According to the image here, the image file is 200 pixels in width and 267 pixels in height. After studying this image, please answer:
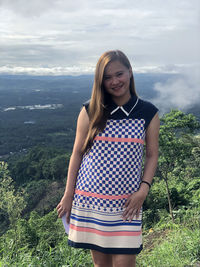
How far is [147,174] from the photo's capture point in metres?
1.53

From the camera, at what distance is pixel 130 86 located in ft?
5.25

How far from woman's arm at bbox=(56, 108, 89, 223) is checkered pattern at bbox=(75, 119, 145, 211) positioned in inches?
3.6

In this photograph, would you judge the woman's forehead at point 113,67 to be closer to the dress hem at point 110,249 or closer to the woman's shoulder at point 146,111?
the woman's shoulder at point 146,111

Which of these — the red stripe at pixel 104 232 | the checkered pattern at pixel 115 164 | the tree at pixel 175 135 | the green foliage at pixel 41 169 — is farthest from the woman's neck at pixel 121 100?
the green foliage at pixel 41 169

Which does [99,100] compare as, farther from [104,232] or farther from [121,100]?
[104,232]

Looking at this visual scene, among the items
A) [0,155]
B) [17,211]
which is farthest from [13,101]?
[17,211]

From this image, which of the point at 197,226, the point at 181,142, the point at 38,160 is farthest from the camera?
the point at 38,160

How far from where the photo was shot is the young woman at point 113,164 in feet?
4.76

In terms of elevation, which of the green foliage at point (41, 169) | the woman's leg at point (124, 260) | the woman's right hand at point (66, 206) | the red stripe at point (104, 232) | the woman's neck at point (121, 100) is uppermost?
the woman's neck at point (121, 100)

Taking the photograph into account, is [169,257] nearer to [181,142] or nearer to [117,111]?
[117,111]

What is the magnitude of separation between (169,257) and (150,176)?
1.22m

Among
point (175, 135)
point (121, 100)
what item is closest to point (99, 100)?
point (121, 100)

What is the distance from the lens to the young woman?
145 cm

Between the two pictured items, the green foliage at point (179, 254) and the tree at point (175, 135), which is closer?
the green foliage at point (179, 254)
